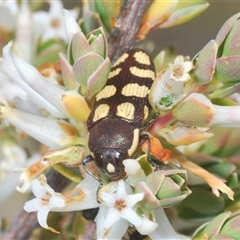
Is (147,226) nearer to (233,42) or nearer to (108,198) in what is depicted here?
(108,198)

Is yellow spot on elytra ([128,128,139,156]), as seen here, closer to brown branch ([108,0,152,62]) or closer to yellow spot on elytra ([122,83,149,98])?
yellow spot on elytra ([122,83,149,98])

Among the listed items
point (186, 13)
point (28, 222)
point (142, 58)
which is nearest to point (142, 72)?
point (142, 58)

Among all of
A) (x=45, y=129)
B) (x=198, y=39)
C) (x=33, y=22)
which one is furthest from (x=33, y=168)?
(x=198, y=39)

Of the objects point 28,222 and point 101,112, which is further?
point 28,222

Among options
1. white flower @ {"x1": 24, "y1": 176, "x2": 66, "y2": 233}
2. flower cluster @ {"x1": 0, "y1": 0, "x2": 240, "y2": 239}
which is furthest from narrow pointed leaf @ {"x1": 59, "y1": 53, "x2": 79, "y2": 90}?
white flower @ {"x1": 24, "y1": 176, "x2": 66, "y2": 233}

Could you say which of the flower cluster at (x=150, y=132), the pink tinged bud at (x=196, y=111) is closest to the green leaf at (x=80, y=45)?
the flower cluster at (x=150, y=132)

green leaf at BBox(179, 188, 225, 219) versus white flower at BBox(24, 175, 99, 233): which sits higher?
white flower at BBox(24, 175, 99, 233)

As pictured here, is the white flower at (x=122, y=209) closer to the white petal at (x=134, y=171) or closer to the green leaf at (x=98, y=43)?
the white petal at (x=134, y=171)
